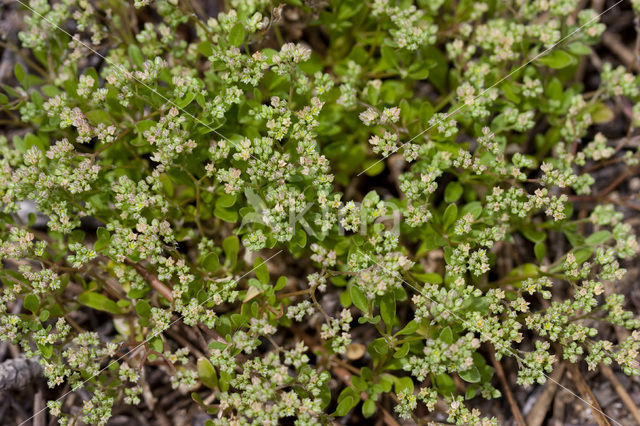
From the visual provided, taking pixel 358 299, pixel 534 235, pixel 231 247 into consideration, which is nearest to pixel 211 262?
pixel 231 247

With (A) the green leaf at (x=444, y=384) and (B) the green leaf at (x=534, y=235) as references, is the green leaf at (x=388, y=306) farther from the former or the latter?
(B) the green leaf at (x=534, y=235)

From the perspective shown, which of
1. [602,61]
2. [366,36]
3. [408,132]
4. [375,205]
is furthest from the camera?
[602,61]

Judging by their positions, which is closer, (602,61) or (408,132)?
(408,132)

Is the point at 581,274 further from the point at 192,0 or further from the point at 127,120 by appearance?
the point at 192,0

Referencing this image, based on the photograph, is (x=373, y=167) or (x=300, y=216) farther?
(x=373, y=167)

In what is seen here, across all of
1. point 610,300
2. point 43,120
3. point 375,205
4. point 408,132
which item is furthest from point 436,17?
point 43,120

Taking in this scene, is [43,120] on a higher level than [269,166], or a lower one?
higher

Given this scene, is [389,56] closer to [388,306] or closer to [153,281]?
[388,306]
